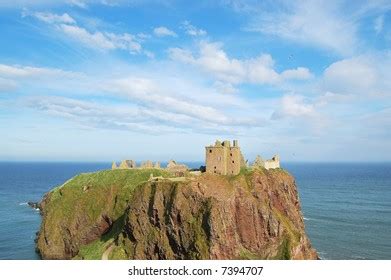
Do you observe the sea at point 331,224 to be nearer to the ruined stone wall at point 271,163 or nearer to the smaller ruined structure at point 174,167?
the ruined stone wall at point 271,163

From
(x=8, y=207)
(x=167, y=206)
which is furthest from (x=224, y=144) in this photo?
(x=8, y=207)

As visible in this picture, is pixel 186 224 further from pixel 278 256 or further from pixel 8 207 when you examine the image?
pixel 8 207

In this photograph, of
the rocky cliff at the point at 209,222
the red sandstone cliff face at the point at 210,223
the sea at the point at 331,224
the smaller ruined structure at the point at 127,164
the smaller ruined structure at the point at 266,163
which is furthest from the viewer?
the smaller ruined structure at the point at 127,164

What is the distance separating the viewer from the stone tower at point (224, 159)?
73188 millimetres

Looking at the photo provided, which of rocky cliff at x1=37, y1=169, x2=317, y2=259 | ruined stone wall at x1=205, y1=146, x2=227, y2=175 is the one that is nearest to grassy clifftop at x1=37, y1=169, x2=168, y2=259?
rocky cliff at x1=37, y1=169, x2=317, y2=259

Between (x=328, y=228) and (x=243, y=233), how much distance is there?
55624 mm

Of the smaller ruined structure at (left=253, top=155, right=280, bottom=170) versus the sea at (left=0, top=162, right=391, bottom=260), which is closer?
the smaller ruined structure at (left=253, top=155, right=280, bottom=170)

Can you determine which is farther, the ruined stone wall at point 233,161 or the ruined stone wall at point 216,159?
the ruined stone wall at point 233,161

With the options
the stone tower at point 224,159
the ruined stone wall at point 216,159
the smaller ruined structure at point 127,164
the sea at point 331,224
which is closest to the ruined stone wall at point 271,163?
the stone tower at point 224,159

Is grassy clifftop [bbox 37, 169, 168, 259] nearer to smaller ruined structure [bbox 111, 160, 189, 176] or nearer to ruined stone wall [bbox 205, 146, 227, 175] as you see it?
smaller ruined structure [bbox 111, 160, 189, 176]

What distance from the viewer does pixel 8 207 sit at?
14225 centimetres

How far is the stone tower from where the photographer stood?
240 feet

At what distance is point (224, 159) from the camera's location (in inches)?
2876

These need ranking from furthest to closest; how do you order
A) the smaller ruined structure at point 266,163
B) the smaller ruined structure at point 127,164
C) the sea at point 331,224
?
the smaller ruined structure at point 127,164, the sea at point 331,224, the smaller ruined structure at point 266,163
